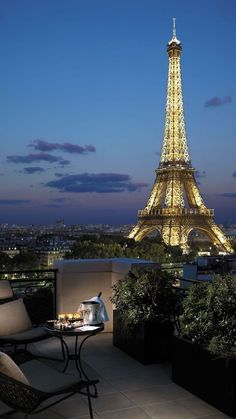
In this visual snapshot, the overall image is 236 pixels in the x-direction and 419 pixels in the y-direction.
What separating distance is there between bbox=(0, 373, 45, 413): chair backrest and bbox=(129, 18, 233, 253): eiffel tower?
4162 centimetres

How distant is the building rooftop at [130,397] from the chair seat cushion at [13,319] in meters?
→ 0.63

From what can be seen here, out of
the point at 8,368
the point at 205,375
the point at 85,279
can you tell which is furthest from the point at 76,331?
the point at 85,279

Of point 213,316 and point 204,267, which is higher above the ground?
point 213,316

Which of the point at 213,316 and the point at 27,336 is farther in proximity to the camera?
the point at 27,336

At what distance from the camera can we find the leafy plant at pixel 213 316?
14.4ft

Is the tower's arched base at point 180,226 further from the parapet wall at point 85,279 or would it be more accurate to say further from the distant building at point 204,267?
the parapet wall at point 85,279

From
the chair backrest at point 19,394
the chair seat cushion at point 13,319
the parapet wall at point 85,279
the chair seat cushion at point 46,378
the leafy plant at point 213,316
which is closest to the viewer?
the chair backrest at point 19,394

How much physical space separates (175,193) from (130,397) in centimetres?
4060

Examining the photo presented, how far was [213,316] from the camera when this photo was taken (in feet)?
15.2

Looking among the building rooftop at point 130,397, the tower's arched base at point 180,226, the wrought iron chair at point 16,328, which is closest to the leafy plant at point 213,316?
the building rooftop at point 130,397

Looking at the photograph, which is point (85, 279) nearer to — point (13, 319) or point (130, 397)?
point (13, 319)

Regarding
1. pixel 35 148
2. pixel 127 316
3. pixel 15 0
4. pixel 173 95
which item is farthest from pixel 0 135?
pixel 127 316

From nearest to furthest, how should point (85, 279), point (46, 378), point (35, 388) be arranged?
1. point (35, 388)
2. point (46, 378)
3. point (85, 279)

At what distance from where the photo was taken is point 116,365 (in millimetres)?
5785
